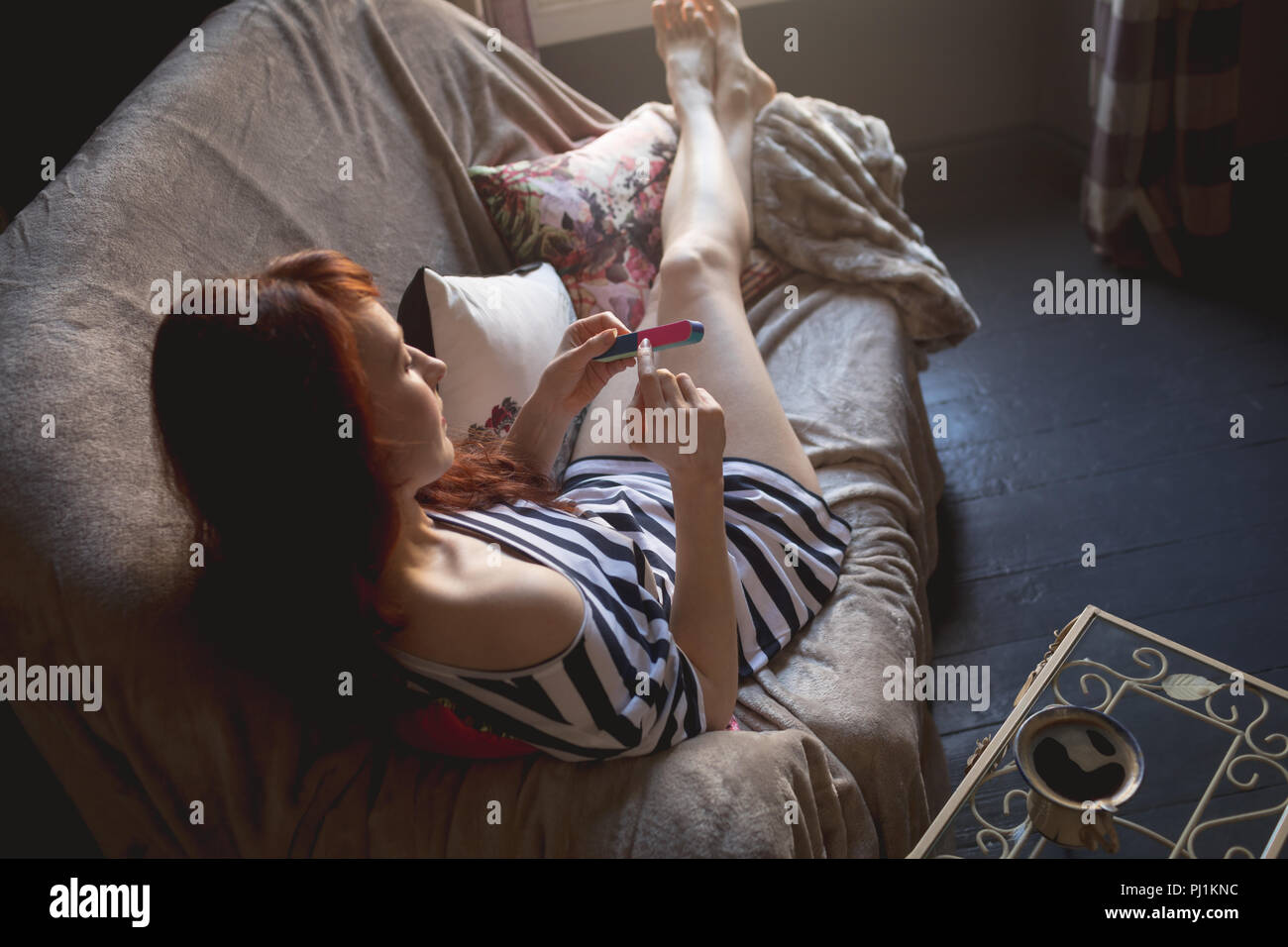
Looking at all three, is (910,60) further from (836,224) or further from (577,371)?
(577,371)

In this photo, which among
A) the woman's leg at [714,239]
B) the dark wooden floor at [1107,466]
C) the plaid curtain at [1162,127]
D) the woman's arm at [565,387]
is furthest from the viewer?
the plaid curtain at [1162,127]

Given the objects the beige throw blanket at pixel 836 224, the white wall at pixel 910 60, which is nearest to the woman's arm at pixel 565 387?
the beige throw blanket at pixel 836 224

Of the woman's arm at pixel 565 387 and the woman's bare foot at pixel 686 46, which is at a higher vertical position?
the woman's bare foot at pixel 686 46

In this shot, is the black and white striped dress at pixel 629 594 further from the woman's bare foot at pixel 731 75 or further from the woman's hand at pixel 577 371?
the woman's bare foot at pixel 731 75

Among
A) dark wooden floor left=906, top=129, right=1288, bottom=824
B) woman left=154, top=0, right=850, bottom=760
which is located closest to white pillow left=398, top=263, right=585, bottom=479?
woman left=154, top=0, right=850, bottom=760

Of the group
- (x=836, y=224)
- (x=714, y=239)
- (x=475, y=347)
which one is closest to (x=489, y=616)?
(x=475, y=347)

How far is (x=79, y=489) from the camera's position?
0.92m

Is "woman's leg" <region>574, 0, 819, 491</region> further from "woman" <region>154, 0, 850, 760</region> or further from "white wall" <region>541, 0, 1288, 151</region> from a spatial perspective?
"white wall" <region>541, 0, 1288, 151</region>

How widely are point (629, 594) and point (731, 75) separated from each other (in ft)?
3.69

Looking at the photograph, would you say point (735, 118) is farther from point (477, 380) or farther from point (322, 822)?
point (322, 822)

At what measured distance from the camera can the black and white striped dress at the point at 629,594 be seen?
91 cm

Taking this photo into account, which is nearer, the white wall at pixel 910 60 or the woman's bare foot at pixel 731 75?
the woman's bare foot at pixel 731 75
